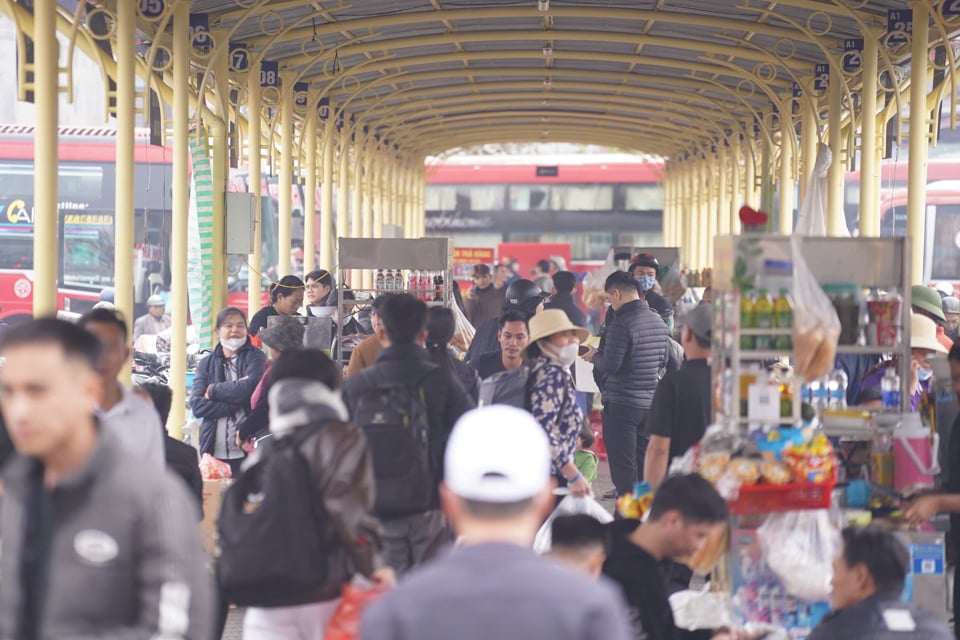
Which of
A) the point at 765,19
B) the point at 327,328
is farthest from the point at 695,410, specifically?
the point at 765,19

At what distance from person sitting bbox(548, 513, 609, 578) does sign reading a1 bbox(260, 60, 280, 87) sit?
1159 cm

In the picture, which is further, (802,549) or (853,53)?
(853,53)

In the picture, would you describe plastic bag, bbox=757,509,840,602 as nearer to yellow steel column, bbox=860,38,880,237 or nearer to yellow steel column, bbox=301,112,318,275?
yellow steel column, bbox=860,38,880,237

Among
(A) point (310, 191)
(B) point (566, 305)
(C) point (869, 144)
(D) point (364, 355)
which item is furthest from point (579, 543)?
(A) point (310, 191)

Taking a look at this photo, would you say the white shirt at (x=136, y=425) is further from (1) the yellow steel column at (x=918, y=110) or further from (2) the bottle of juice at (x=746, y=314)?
(1) the yellow steel column at (x=918, y=110)

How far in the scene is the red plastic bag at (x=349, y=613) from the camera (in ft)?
14.9

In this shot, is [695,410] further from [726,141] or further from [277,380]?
[726,141]

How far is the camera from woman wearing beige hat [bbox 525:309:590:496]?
7.06 metres

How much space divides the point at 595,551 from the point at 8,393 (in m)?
2.01

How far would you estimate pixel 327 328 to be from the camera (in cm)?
1128

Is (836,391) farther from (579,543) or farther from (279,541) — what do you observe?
(279,541)

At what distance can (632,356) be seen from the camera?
9812 mm

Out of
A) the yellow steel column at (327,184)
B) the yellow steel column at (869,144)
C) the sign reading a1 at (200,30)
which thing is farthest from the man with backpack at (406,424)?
the yellow steel column at (327,184)

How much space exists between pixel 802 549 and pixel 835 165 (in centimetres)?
974
